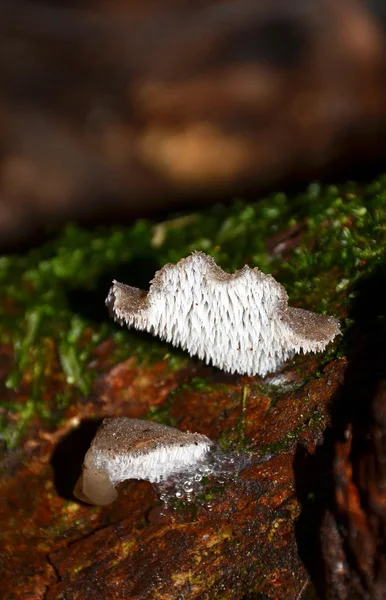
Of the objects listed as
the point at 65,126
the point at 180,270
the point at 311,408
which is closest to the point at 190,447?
the point at 311,408

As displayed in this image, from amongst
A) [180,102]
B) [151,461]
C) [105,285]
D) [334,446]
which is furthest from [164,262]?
[180,102]

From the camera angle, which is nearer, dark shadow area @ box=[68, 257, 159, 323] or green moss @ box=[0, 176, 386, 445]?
green moss @ box=[0, 176, 386, 445]

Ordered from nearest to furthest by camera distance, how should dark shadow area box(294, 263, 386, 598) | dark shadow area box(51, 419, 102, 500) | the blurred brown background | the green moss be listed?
dark shadow area box(294, 263, 386, 598), dark shadow area box(51, 419, 102, 500), the green moss, the blurred brown background

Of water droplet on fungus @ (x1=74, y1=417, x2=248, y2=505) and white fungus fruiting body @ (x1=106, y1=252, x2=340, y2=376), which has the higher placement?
white fungus fruiting body @ (x1=106, y1=252, x2=340, y2=376)

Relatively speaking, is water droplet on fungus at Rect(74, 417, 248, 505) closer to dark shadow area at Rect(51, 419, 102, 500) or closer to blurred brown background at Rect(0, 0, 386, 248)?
dark shadow area at Rect(51, 419, 102, 500)

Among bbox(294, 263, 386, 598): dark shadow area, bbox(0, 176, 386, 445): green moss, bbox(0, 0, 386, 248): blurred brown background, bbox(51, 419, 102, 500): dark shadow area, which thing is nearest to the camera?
bbox(294, 263, 386, 598): dark shadow area

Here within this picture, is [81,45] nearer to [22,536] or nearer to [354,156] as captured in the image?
[354,156]

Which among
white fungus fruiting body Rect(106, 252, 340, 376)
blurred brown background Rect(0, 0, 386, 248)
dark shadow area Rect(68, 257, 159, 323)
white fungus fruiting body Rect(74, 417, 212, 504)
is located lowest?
white fungus fruiting body Rect(74, 417, 212, 504)

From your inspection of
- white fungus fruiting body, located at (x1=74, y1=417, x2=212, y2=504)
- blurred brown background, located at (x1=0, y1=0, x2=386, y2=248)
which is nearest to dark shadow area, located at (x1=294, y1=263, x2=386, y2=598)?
white fungus fruiting body, located at (x1=74, y1=417, x2=212, y2=504)
